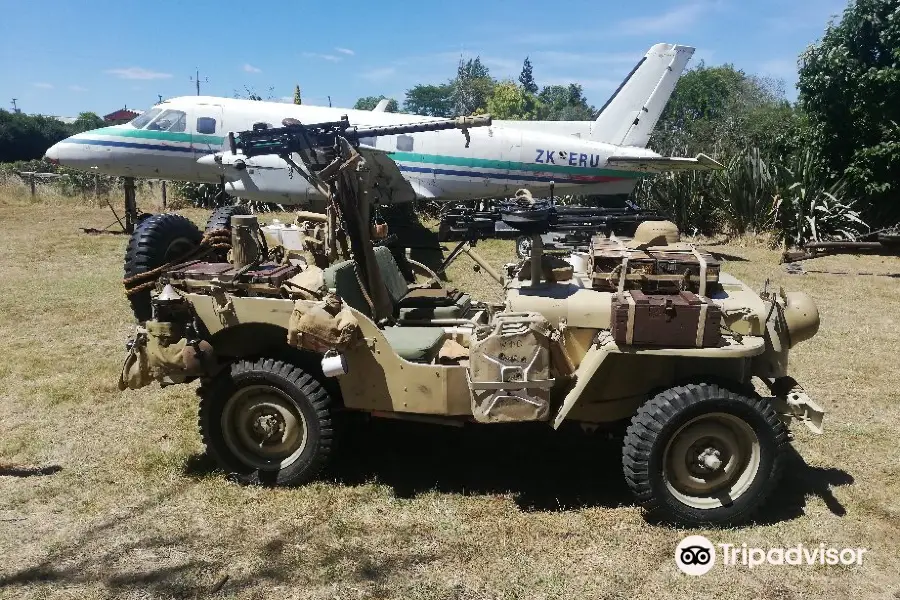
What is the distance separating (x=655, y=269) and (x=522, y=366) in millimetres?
1047

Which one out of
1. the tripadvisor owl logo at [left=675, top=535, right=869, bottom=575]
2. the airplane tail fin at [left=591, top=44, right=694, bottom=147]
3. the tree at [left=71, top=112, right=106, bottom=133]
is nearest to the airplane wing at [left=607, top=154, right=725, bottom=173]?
the airplane tail fin at [left=591, top=44, right=694, bottom=147]

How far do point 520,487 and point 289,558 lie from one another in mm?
1540

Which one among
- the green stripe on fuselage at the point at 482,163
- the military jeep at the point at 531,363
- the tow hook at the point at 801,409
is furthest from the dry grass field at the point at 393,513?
the green stripe on fuselage at the point at 482,163

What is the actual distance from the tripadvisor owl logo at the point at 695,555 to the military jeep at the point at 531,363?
4.8 inches

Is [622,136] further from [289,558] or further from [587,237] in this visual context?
[289,558]

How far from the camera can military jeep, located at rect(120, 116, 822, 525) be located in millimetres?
3832

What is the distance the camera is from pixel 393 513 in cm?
417

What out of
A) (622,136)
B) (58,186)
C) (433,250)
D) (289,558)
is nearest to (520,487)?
(289,558)

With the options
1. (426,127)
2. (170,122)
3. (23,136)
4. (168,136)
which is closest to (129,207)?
(168,136)

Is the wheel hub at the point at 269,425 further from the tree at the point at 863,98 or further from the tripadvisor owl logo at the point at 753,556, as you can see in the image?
the tree at the point at 863,98

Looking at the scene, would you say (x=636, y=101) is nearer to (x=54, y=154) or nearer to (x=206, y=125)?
(x=206, y=125)

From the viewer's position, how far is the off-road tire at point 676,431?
3.79 meters

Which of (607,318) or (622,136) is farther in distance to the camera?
(622,136)

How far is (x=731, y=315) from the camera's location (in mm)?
4020
